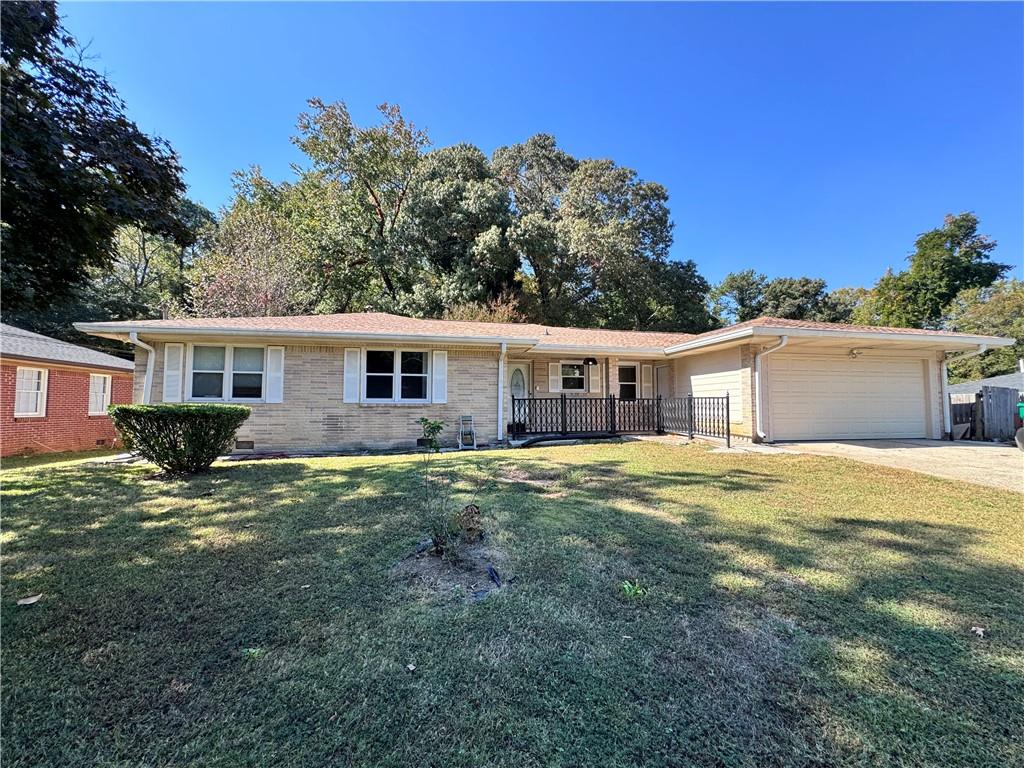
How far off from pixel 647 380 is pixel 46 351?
17803mm

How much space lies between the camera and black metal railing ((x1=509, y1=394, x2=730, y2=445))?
11.4 m

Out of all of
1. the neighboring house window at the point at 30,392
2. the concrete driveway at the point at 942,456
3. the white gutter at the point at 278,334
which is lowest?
the concrete driveway at the point at 942,456

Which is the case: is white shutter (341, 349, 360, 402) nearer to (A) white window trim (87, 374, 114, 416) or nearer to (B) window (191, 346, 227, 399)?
(B) window (191, 346, 227, 399)

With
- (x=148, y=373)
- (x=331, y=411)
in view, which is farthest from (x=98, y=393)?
(x=331, y=411)

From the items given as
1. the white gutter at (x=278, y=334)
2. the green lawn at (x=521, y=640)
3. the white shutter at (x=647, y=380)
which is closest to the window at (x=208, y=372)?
the white gutter at (x=278, y=334)

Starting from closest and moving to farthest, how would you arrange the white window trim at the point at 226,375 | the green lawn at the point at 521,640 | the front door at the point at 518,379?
the green lawn at the point at 521,640, the white window trim at the point at 226,375, the front door at the point at 518,379

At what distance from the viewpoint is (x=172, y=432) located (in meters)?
6.20

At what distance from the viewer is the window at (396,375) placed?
10109mm

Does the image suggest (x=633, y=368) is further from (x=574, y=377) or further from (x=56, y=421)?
(x=56, y=421)

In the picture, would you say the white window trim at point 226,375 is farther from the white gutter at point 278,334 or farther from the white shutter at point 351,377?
the white shutter at point 351,377

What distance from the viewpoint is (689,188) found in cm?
2356

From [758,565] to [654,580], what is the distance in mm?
940

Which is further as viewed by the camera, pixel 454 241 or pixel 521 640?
pixel 454 241

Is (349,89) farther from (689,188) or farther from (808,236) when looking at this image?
(808,236)
